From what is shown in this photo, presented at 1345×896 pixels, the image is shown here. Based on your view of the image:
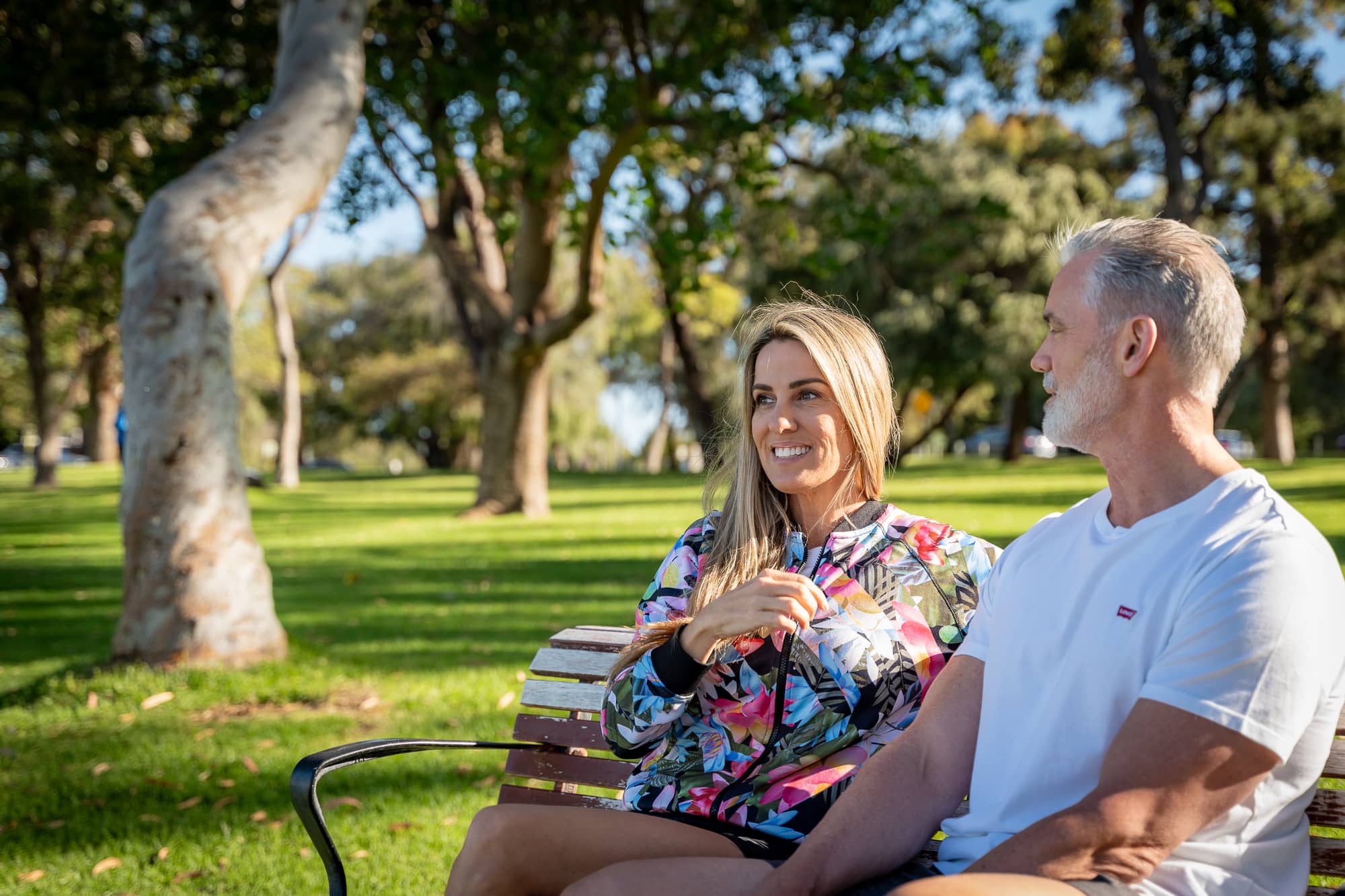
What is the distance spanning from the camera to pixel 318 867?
4.42 meters

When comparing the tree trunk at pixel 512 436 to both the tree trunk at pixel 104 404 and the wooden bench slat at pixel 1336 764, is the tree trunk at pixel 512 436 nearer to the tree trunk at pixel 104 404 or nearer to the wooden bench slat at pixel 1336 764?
the wooden bench slat at pixel 1336 764

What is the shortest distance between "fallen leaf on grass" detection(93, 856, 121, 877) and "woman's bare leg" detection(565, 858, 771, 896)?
2.92 metres

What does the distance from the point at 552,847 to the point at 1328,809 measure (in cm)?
158

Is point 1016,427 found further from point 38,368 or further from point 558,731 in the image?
point 558,731

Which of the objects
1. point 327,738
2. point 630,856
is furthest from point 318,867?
point 630,856

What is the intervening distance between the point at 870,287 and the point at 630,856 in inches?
1239

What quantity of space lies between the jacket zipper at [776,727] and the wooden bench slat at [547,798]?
20.5 inches

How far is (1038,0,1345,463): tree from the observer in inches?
819

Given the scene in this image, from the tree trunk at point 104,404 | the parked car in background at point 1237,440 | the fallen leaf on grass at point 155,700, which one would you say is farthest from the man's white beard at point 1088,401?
the parked car in background at point 1237,440

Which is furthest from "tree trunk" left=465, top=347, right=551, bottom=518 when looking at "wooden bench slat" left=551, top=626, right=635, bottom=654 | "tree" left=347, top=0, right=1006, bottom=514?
"wooden bench slat" left=551, top=626, right=635, bottom=654

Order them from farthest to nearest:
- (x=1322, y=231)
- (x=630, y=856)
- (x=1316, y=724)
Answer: (x=1322, y=231)
(x=630, y=856)
(x=1316, y=724)

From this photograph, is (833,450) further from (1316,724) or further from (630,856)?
(1316,724)

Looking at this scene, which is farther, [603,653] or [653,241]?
[653,241]

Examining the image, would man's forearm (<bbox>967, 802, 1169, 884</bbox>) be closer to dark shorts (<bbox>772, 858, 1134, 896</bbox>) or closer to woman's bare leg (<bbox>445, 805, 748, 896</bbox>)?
dark shorts (<bbox>772, 858, 1134, 896</bbox>)
